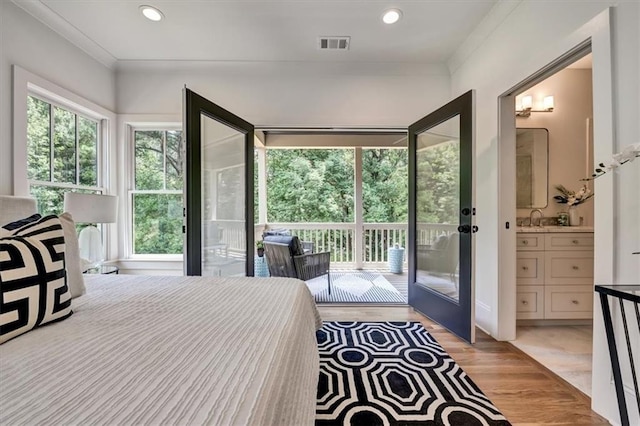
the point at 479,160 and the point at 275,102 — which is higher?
the point at 275,102

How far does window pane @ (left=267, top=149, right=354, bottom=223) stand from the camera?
22.1 ft

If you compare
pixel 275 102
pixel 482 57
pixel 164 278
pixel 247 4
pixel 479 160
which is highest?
pixel 247 4

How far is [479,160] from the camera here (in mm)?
2602

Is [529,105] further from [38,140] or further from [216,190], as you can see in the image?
[38,140]

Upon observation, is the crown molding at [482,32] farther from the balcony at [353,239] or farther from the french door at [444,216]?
the balcony at [353,239]

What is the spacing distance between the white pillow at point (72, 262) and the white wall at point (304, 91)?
2.04m

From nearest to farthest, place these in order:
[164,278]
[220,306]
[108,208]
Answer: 1. [220,306]
2. [164,278]
3. [108,208]

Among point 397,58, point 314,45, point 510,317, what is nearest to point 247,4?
point 314,45

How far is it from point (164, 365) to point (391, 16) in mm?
2724

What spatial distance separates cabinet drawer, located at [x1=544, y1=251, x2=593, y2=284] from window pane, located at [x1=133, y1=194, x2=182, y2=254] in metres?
3.81

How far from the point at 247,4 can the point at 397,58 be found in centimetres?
161

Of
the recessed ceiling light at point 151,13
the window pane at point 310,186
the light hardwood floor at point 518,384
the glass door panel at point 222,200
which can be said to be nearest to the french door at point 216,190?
the glass door panel at point 222,200

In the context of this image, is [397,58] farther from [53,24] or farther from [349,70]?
[53,24]

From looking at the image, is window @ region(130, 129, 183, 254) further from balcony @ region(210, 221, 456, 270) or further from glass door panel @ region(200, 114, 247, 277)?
balcony @ region(210, 221, 456, 270)
